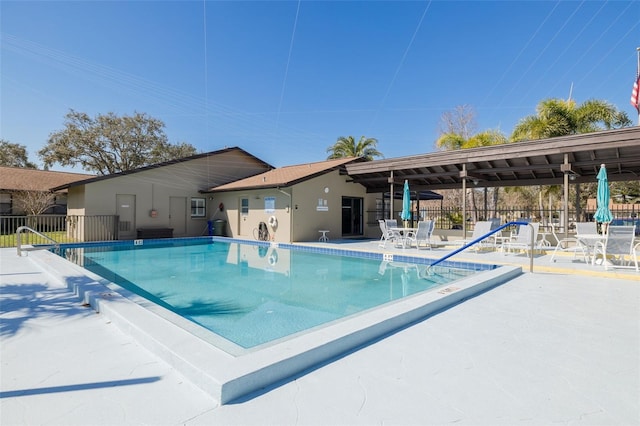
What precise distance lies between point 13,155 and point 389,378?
41.4 metres

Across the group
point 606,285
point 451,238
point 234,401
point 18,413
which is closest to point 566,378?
point 234,401

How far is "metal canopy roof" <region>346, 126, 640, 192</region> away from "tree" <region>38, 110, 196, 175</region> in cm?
2090

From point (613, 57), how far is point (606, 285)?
1736cm

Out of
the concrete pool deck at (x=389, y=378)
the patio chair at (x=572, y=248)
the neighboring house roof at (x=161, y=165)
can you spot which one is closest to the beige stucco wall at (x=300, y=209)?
the neighboring house roof at (x=161, y=165)

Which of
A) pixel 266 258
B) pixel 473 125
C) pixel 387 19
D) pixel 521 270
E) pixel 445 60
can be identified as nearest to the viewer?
pixel 521 270

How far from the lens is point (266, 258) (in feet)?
38.3

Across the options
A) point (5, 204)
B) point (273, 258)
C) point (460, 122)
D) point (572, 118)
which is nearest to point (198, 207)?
point (273, 258)

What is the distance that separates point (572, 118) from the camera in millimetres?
19281

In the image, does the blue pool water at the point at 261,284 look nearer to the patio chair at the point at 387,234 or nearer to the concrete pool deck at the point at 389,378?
the concrete pool deck at the point at 389,378

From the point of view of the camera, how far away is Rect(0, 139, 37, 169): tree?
100ft

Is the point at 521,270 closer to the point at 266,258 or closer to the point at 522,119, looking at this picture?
the point at 266,258

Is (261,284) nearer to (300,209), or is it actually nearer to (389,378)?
(389,378)

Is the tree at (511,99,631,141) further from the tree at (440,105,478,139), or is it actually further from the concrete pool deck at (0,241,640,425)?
the concrete pool deck at (0,241,640,425)

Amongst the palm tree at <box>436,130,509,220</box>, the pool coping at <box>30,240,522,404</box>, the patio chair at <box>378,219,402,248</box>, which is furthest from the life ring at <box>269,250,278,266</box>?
the palm tree at <box>436,130,509,220</box>
